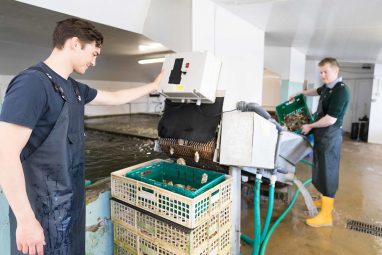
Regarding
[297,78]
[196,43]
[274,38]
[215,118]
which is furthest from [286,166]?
[297,78]

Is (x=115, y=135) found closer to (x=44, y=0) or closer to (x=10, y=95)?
(x=44, y=0)

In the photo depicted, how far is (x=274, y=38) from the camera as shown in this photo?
158 inches

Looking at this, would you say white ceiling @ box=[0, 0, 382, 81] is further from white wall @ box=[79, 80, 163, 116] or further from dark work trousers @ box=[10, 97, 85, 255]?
dark work trousers @ box=[10, 97, 85, 255]

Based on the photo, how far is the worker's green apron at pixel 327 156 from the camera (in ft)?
7.79

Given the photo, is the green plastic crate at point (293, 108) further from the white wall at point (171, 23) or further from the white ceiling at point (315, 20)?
the white wall at point (171, 23)

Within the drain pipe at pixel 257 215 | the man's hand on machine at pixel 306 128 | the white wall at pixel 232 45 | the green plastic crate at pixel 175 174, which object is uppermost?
the white wall at pixel 232 45

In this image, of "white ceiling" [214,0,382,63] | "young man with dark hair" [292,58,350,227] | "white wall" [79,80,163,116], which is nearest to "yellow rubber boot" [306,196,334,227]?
"young man with dark hair" [292,58,350,227]

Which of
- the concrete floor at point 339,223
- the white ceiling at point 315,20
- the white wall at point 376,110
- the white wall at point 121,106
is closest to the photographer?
the concrete floor at point 339,223

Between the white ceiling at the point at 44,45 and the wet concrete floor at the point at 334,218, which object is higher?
the white ceiling at the point at 44,45

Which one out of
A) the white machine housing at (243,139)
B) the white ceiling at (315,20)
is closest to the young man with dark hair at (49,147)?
the white machine housing at (243,139)

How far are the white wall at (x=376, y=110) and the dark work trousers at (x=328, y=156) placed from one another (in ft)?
18.6

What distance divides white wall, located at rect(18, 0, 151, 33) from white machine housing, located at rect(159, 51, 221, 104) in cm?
105

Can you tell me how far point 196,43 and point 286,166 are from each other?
1.34 metres

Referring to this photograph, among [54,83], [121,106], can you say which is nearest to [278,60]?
[121,106]
